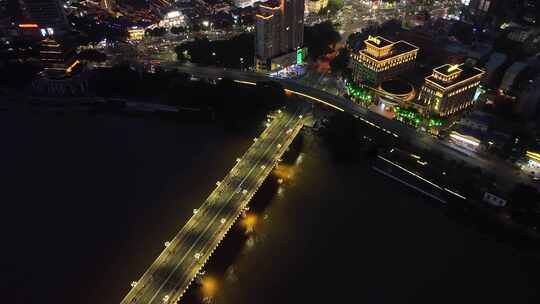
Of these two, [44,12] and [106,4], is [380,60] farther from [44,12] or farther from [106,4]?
[106,4]

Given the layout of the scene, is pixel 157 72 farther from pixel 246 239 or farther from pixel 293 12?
pixel 246 239

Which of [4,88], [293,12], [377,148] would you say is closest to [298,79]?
[293,12]

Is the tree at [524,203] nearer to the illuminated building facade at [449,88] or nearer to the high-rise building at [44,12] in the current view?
the illuminated building facade at [449,88]

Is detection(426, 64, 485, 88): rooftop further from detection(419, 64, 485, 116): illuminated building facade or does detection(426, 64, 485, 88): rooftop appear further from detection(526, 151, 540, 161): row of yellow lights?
detection(526, 151, 540, 161): row of yellow lights

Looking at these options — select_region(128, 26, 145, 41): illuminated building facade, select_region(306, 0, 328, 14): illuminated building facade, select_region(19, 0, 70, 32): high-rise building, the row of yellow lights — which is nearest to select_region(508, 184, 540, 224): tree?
the row of yellow lights

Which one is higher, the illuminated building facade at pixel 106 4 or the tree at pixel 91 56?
the illuminated building facade at pixel 106 4

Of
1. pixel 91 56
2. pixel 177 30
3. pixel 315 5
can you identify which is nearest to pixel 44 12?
pixel 91 56

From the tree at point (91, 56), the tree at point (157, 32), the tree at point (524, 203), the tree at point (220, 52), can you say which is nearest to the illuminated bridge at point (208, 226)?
the tree at point (220, 52)
